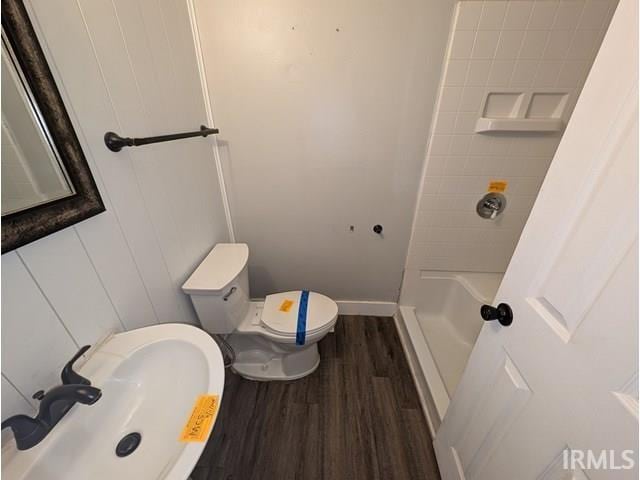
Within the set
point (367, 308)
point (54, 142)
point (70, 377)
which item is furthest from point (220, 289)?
point (367, 308)

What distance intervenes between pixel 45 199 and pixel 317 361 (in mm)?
1441

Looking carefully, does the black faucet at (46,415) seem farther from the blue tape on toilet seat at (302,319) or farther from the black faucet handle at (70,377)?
the blue tape on toilet seat at (302,319)

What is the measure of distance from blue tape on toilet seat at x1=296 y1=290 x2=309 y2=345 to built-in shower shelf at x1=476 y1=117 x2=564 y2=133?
1.34 meters

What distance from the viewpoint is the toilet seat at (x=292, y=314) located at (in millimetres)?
1285

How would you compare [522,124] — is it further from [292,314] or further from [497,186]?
[292,314]

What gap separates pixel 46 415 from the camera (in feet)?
1.56

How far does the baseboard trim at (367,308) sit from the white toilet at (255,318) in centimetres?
50

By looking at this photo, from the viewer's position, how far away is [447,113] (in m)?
1.28

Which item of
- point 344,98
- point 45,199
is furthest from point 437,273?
point 45,199

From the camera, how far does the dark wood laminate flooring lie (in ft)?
3.60

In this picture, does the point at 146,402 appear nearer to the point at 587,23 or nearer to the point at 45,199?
the point at 45,199

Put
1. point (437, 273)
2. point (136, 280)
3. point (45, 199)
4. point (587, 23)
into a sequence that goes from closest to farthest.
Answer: point (45, 199), point (136, 280), point (587, 23), point (437, 273)

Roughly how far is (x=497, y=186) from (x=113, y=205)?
1.83 m

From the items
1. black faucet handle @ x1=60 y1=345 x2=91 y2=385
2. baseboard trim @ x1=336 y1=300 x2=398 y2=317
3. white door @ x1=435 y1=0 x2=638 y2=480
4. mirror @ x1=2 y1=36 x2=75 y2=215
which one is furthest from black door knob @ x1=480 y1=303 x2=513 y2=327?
baseboard trim @ x1=336 y1=300 x2=398 y2=317
